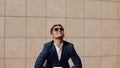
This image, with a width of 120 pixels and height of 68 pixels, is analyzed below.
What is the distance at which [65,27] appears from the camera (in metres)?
7.27

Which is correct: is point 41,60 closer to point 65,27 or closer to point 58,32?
point 58,32

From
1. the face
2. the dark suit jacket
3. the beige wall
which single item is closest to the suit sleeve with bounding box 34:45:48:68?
the dark suit jacket

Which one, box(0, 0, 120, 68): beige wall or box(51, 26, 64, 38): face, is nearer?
box(51, 26, 64, 38): face

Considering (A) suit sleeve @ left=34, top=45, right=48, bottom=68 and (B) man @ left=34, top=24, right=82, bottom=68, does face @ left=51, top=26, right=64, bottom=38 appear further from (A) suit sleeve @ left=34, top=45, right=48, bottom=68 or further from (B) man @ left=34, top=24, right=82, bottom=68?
(A) suit sleeve @ left=34, top=45, right=48, bottom=68

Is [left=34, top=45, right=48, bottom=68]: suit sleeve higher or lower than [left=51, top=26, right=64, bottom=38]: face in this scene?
lower

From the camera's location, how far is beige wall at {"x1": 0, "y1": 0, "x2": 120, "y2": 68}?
685 cm

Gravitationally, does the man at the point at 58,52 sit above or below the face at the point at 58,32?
below

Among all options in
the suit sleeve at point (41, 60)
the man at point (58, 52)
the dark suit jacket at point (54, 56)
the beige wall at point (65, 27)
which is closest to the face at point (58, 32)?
the man at point (58, 52)

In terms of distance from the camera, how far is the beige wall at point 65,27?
685 centimetres

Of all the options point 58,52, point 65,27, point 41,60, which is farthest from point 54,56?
point 65,27

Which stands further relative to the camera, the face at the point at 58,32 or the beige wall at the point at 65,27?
the beige wall at the point at 65,27

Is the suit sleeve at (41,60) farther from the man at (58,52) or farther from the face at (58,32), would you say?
the face at (58,32)

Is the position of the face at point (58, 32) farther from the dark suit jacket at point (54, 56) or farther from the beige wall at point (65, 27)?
the beige wall at point (65, 27)

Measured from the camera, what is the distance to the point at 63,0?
7211 mm
